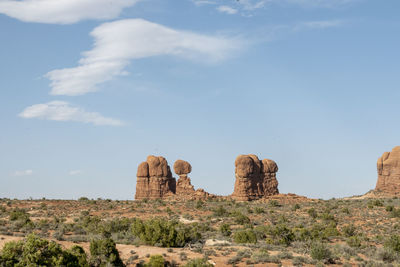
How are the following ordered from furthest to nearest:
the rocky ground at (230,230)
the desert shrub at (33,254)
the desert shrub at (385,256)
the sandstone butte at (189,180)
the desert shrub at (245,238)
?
the sandstone butte at (189,180), the desert shrub at (245,238), the desert shrub at (385,256), the rocky ground at (230,230), the desert shrub at (33,254)

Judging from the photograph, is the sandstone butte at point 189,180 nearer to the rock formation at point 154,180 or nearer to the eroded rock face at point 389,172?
the rock formation at point 154,180

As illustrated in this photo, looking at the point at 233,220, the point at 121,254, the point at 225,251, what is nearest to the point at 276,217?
the point at 233,220

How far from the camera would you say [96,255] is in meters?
22.2

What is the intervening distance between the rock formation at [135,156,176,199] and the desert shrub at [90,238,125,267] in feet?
169

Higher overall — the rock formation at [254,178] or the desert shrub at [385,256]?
the rock formation at [254,178]

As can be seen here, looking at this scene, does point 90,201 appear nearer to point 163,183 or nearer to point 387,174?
point 163,183

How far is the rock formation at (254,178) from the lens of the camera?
72.4m

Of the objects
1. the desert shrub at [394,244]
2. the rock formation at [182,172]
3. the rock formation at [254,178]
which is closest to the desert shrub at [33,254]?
the desert shrub at [394,244]

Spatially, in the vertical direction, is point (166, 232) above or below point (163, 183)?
below

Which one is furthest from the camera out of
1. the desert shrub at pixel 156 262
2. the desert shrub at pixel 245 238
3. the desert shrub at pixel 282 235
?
the desert shrub at pixel 282 235

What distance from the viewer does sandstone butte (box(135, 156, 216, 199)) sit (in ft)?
242

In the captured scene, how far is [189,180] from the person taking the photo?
74.4 meters

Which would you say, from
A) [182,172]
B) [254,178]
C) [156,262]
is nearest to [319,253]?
[156,262]

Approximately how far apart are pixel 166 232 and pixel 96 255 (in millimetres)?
7739
